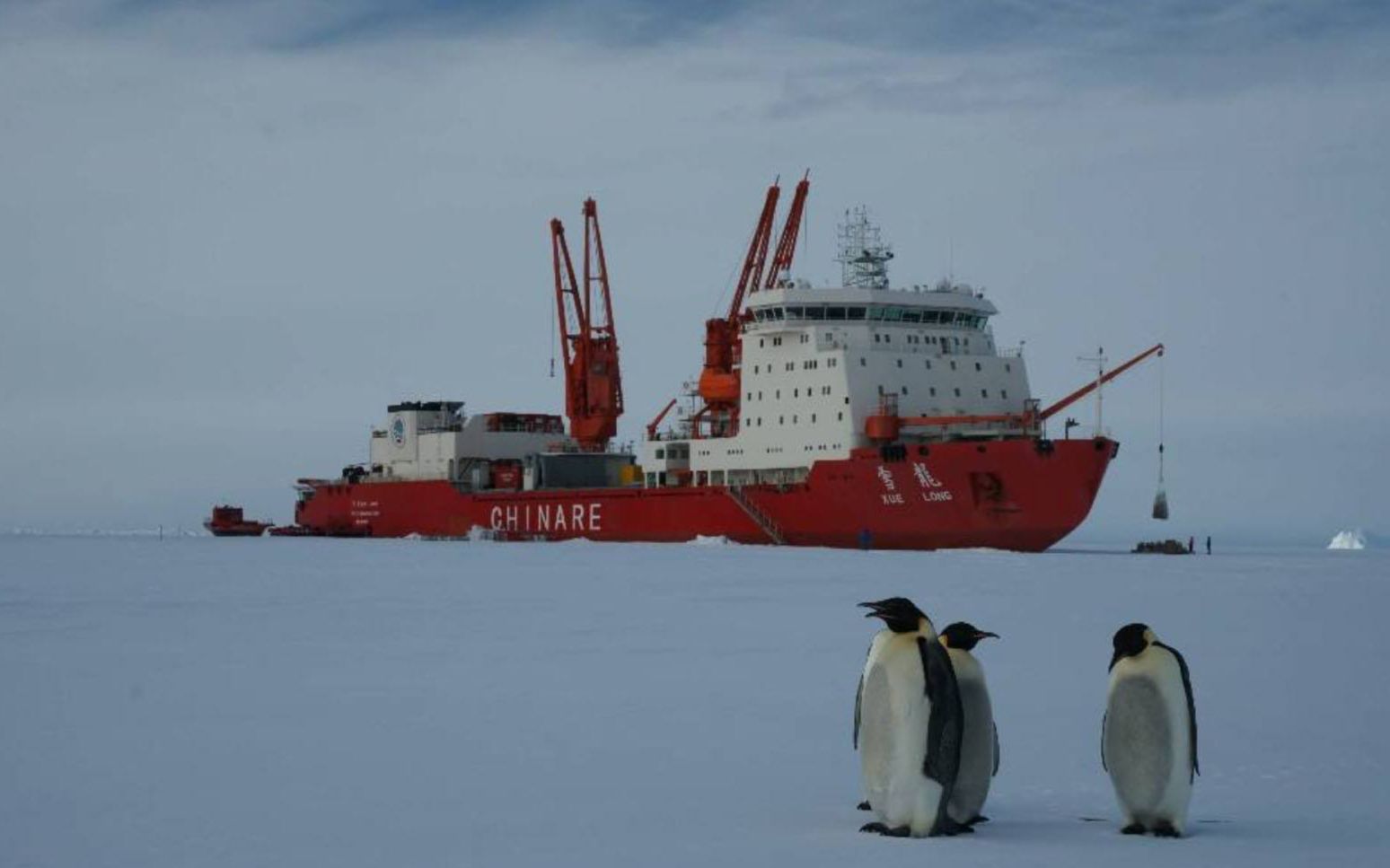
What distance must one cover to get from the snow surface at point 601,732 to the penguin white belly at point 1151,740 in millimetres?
A: 171

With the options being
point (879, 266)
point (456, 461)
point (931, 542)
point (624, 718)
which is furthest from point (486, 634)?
point (456, 461)

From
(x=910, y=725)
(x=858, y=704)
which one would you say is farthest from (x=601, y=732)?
(x=910, y=725)

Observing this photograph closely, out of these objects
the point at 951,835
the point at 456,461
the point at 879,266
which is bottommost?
the point at 951,835

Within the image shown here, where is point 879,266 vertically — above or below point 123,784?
above

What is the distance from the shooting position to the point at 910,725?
24.1ft

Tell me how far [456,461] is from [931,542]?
22060 millimetres

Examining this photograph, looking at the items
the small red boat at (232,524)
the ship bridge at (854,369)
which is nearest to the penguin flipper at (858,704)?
the ship bridge at (854,369)

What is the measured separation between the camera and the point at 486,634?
17.3 m

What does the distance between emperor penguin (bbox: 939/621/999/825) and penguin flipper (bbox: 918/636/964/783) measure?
1.15 ft

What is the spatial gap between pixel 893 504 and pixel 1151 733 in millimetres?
30185

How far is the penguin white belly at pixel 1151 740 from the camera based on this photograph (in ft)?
24.3

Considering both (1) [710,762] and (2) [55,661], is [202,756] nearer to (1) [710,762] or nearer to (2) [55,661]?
(1) [710,762]

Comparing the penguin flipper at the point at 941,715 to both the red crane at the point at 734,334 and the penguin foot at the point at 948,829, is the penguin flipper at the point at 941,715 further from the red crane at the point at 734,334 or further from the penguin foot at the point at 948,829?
the red crane at the point at 734,334

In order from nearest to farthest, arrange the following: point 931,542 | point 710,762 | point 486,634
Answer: point 710,762 → point 486,634 → point 931,542
